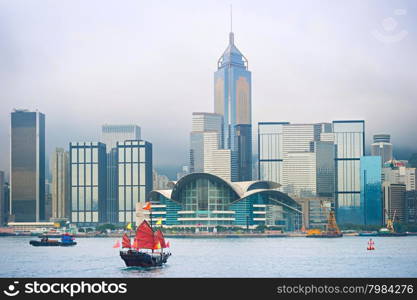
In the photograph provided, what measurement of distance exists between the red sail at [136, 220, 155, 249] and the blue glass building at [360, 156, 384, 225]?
133 meters

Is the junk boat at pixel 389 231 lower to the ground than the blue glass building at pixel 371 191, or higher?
lower

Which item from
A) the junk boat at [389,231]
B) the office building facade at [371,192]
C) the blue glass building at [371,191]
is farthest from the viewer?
the office building facade at [371,192]

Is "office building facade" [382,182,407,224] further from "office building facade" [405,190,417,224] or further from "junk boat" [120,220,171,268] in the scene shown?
"junk boat" [120,220,171,268]

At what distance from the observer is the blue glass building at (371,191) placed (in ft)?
605

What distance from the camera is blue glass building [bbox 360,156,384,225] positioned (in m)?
184

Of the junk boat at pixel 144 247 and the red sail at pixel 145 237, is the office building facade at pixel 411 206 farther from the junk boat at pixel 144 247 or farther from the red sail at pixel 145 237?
the red sail at pixel 145 237

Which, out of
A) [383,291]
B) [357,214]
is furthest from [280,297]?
[357,214]

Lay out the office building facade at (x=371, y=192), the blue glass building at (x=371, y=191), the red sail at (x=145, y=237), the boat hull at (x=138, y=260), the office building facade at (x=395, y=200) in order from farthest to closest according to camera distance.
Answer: the office building facade at (x=371, y=192) < the blue glass building at (x=371, y=191) < the office building facade at (x=395, y=200) < the red sail at (x=145, y=237) < the boat hull at (x=138, y=260)

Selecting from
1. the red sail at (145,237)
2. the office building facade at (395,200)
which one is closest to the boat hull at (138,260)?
the red sail at (145,237)

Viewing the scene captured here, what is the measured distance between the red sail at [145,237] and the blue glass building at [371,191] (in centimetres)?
13254

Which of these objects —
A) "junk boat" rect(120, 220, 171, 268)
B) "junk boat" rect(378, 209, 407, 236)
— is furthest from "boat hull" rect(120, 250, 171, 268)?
"junk boat" rect(378, 209, 407, 236)

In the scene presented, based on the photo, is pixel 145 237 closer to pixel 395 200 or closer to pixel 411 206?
pixel 395 200

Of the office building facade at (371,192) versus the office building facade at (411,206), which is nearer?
the office building facade at (411,206)

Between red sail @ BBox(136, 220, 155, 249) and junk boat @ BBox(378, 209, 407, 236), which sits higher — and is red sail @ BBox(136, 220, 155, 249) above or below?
above
